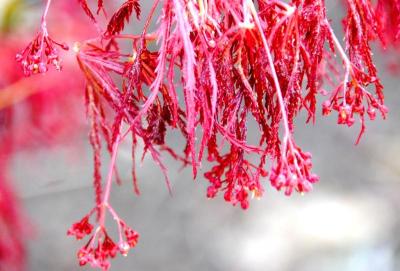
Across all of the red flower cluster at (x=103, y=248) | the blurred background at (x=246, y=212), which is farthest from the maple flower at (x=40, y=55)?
the blurred background at (x=246, y=212)

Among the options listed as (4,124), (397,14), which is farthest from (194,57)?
(4,124)

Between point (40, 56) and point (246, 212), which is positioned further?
point (246, 212)

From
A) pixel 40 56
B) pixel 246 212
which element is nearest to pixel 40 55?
pixel 40 56

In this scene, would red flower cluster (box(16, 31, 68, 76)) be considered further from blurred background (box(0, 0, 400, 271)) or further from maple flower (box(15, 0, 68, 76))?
blurred background (box(0, 0, 400, 271))

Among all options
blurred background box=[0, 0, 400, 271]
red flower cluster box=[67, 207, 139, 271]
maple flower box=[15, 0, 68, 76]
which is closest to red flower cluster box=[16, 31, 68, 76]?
maple flower box=[15, 0, 68, 76]

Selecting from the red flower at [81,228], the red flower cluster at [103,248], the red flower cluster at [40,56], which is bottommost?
the red flower cluster at [103,248]

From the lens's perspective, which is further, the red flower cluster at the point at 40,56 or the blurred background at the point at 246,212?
the blurred background at the point at 246,212

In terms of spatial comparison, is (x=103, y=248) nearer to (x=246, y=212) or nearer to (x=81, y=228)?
(x=81, y=228)

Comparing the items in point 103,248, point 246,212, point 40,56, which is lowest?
point 246,212

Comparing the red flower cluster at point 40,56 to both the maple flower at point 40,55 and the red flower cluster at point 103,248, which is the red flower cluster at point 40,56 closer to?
the maple flower at point 40,55
